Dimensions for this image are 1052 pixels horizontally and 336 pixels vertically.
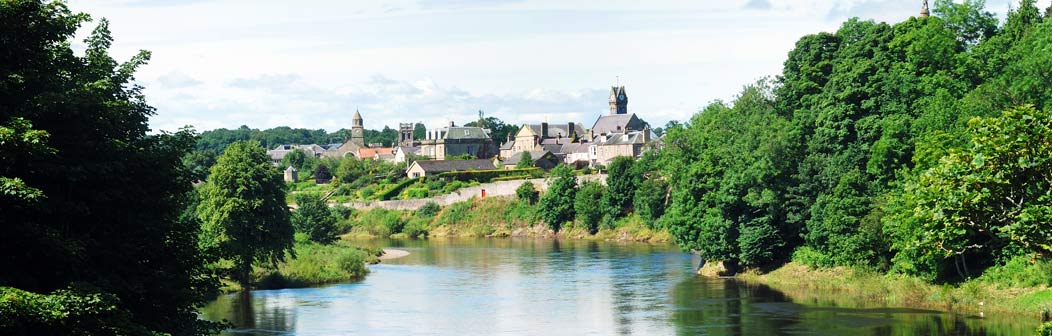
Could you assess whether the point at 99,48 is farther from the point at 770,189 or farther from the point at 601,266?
the point at 601,266

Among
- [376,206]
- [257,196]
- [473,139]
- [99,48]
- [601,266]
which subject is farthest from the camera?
[473,139]

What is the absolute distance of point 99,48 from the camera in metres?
30.6

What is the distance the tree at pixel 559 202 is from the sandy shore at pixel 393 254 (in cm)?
1726

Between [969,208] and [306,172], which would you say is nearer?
[969,208]

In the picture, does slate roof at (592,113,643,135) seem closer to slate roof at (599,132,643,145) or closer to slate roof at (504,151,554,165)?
slate roof at (599,132,643,145)

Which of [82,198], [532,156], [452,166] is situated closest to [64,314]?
Answer: [82,198]

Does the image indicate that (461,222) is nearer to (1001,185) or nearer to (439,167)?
(439,167)

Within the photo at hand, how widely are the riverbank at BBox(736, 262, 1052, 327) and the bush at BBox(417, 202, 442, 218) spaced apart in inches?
2193

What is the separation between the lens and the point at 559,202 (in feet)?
344

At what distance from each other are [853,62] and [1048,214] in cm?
3420

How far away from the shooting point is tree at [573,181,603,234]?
101 metres

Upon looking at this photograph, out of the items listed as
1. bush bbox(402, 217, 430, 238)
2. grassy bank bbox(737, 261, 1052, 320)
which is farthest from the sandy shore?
grassy bank bbox(737, 261, 1052, 320)

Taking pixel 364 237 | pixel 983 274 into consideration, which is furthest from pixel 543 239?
pixel 983 274

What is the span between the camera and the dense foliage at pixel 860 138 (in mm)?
49719
